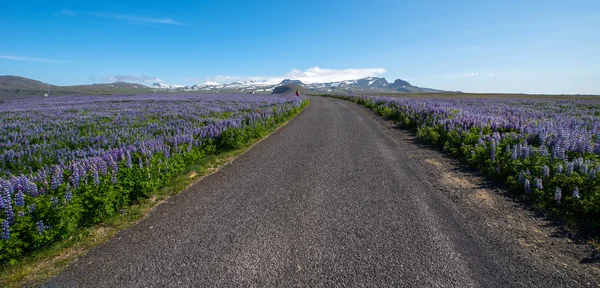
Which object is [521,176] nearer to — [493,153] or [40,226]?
[493,153]

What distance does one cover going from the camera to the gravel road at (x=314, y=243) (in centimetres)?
394

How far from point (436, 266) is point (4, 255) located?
6.31m

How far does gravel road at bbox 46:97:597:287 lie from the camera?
12.9ft

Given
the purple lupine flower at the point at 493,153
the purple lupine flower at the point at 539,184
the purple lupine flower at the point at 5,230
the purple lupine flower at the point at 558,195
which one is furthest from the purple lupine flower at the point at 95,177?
the purple lupine flower at the point at 493,153

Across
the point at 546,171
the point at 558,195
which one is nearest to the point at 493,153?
the point at 546,171

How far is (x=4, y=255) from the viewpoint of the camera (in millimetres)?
4141

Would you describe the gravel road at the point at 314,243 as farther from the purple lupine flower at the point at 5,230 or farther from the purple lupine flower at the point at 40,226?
the purple lupine flower at the point at 5,230

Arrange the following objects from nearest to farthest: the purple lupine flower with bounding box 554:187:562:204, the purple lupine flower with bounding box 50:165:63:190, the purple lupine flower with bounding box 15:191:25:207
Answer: the purple lupine flower with bounding box 15:191:25:207
the purple lupine flower with bounding box 50:165:63:190
the purple lupine flower with bounding box 554:187:562:204

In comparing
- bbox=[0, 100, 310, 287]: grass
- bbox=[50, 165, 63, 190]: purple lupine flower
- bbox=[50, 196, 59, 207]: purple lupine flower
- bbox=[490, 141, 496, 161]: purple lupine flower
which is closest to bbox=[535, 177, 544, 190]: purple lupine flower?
bbox=[490, 141, 496, 161]: purple lupine flower

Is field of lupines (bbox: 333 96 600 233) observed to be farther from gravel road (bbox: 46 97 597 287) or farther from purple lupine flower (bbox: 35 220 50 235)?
purple lupine flower (bbox: 35 220 50 235)

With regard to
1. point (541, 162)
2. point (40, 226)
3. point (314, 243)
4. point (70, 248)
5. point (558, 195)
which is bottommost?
point (70, 248)

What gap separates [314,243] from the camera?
15.8 feet

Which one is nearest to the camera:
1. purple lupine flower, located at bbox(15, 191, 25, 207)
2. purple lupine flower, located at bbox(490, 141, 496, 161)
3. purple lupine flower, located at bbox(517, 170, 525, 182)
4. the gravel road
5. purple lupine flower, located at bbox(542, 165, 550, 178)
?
the gravel road

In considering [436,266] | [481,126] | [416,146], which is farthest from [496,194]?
[481,126]
